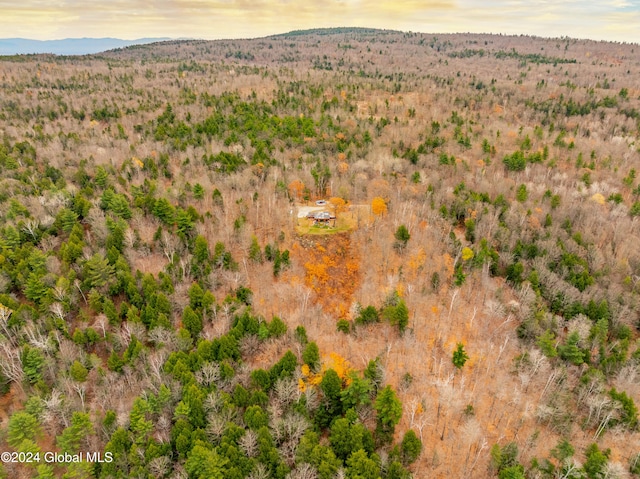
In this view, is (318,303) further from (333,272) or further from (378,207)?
(378,207)

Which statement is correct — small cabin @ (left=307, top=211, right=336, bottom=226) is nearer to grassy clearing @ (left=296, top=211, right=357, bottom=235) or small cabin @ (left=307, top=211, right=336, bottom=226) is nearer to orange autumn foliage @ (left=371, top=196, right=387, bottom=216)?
grassy clearing @ (left=296, top=211, right=357, bottom=235)

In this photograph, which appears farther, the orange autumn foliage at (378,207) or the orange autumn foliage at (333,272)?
the orange autumn foliage at (378,207)

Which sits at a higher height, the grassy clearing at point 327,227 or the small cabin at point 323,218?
the small cabin at point 323,218

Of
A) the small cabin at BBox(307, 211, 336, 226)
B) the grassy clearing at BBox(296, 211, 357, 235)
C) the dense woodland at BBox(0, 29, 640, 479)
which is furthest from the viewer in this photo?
the small cabin at BBox(307, 211, 336, 226)

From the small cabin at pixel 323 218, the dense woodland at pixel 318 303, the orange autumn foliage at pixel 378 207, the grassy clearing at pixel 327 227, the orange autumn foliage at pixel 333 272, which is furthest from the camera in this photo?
the orange autumn foliage at pixel 378 207

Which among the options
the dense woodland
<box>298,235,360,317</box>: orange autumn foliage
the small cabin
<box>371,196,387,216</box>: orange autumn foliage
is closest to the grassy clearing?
the dense woodland

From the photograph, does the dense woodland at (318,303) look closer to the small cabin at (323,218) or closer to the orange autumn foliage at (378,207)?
the orange autumn foliage at (378,207)

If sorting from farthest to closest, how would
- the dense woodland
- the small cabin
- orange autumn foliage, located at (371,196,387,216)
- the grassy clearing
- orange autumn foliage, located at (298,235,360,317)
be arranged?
1. orange autumn foliage, located at (371,196,387,216)
2. the small cabin
3. the grassy clearing
4. orange autumn foliage, located at (298,235,360,317)
5. the dense woodland

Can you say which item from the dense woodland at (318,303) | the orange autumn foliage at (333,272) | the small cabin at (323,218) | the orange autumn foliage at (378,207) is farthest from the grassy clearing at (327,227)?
the orange autumn foliage at (378,207)

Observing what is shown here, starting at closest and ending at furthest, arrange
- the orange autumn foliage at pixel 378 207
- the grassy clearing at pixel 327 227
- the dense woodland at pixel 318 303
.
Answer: the dense woodland at pixel 318 303 < the grassy clearing at pixel 327 227 < the orange autumn foliage at pixel 378 207
